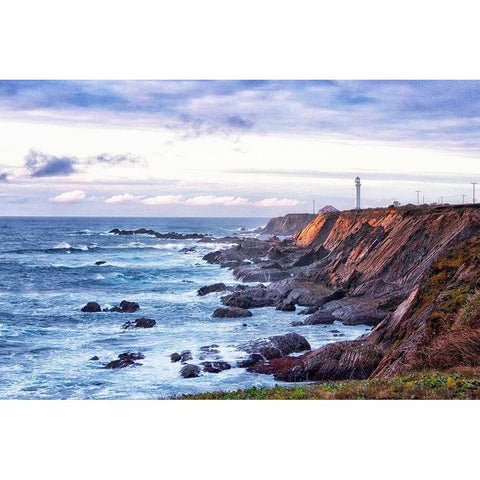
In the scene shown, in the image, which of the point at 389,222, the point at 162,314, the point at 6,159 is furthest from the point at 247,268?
the point at 6,159

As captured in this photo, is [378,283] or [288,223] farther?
[378,283]

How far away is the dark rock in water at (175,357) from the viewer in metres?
10.4

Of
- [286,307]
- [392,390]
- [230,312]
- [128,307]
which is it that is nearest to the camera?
[392,390]

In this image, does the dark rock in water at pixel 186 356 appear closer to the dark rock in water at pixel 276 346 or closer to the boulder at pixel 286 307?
the dark rock in water at pixel 276 346

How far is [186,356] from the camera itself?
10.5m

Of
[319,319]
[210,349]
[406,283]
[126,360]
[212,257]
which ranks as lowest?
[126,360]

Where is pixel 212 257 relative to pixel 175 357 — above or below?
above

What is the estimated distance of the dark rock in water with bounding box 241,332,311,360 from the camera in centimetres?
1070

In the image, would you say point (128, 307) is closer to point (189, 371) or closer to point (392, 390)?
point (189, 371)

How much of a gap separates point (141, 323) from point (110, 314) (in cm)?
61

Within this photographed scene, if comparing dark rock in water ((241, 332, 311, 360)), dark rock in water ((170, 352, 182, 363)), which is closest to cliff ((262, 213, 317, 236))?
dark rock in water ((241, 332, 311, 360))

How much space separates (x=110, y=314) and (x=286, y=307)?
149 inches

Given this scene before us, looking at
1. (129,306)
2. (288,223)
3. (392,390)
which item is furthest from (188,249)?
(392,390)

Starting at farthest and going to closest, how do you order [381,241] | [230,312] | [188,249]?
[381,241] < [188,249] < [230,312]
